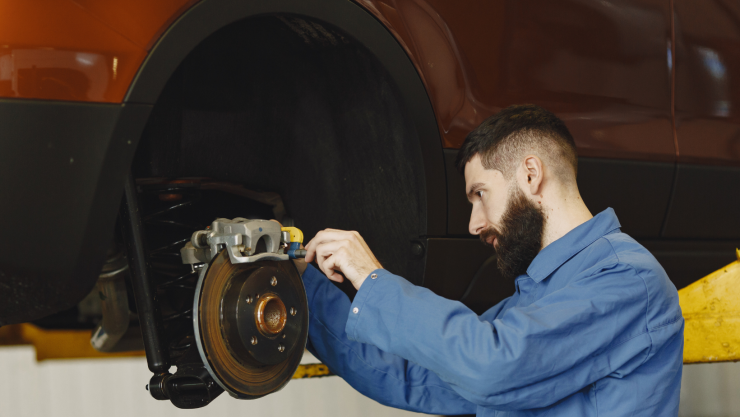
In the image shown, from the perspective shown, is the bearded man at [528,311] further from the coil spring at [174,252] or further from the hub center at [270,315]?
the coil spring at [174,252]

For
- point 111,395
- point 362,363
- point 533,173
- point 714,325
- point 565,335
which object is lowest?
point 111,395

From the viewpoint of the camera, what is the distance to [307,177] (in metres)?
1.35

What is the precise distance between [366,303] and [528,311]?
25 centimetres

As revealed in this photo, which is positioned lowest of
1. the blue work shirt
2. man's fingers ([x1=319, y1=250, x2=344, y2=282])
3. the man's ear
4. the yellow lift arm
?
the yellow lift arm

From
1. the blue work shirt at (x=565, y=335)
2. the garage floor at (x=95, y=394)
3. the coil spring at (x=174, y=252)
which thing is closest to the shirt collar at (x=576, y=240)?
the blue work shirt at (x=565, y=335)

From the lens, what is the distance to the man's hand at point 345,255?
0.97 meters

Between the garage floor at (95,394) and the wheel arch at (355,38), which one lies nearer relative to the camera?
the wheel arch at (355,38)

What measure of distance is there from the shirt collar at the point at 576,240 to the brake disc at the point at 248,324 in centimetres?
46

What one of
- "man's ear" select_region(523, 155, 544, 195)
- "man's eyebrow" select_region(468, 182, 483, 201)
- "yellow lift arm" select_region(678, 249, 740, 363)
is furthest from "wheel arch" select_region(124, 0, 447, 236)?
"yellow lift arm" select_region(678, 249, 740, 363)

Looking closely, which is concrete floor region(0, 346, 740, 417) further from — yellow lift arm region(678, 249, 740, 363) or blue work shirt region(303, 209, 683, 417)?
blue work shirt region(303, 209, 683, 417)

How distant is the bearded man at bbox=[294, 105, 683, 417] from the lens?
34.6 inches

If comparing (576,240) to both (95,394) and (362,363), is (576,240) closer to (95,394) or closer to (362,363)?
(362,363)

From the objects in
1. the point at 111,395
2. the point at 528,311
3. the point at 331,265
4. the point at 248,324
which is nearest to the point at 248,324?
the point at 248,324

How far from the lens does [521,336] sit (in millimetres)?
864
